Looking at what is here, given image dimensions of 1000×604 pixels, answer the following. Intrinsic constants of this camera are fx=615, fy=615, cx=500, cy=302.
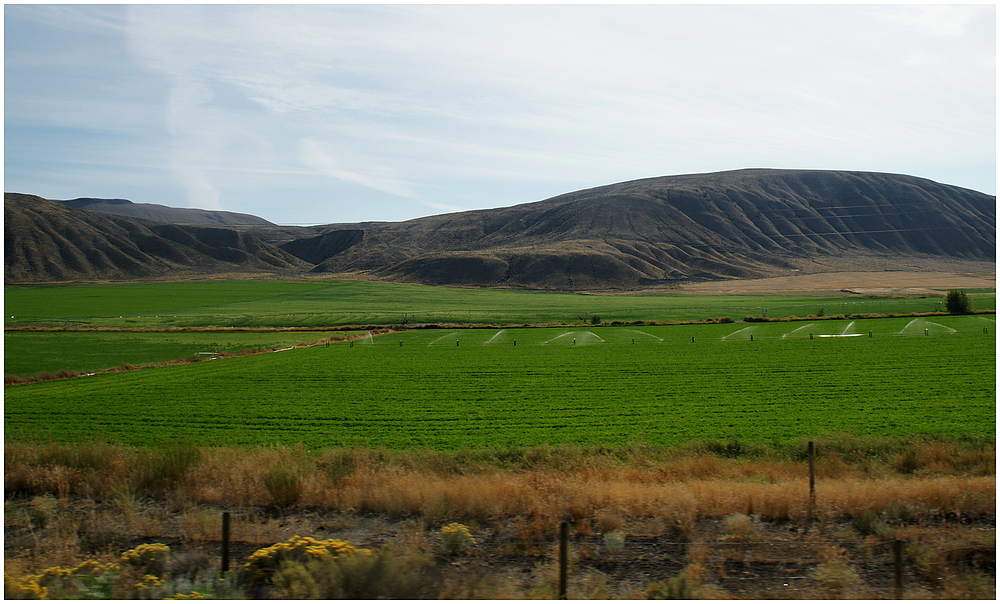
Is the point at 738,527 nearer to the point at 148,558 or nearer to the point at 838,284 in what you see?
the point at 148,558

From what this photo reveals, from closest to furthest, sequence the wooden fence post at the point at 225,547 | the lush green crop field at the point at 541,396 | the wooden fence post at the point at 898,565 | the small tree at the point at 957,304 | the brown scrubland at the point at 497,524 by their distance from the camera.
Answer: the wooden fence post at the point at 898,565
the brown scrubland at the point at 497,524
the wooden fence post at the point at 225,547
the lush green crop field at the point at 541,396
the small tree at the point at 957,304

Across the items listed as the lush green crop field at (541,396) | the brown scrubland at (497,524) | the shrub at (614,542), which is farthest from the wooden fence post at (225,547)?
the lush green crop field at (541,396)

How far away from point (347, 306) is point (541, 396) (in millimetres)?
68917

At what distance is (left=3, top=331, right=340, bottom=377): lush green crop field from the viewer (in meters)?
36.8

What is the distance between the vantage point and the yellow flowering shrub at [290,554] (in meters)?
8.64

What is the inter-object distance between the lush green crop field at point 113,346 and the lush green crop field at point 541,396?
6.36 metres

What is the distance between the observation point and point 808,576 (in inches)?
332

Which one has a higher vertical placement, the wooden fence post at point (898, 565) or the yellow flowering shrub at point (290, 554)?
the wooden fence post at point (898, 565)

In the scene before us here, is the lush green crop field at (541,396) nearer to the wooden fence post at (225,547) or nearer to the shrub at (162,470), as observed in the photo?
the shrub at (162,470)

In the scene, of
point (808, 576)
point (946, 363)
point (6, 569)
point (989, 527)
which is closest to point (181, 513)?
point (6, 569)

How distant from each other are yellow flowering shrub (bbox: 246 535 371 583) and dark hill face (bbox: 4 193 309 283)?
536ft

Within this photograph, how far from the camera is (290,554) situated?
8.98 meters

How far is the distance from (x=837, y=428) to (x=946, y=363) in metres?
15.5

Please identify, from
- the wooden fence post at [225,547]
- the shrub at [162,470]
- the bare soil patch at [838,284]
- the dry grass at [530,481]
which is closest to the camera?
the wooden fence post at [225,547]
